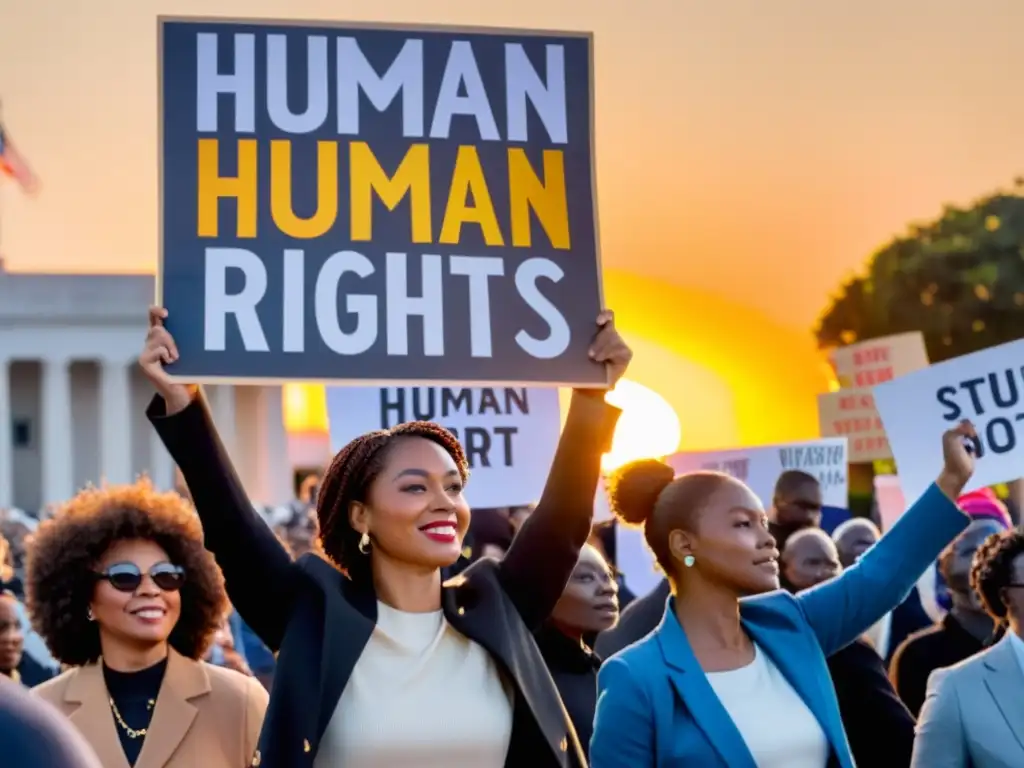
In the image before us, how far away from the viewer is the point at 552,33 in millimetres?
5465

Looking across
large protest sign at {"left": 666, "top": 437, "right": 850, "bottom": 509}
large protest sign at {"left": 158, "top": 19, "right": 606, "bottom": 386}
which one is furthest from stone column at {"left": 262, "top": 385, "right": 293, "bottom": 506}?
large protest sign at {"left": 158, "top": 19, "right": 606, "bottom": 386}

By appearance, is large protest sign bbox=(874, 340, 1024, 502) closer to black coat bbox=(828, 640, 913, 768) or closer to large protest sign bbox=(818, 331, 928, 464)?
black coat bbox=(828, 640, 913, 768)

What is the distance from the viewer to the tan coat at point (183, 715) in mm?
5461

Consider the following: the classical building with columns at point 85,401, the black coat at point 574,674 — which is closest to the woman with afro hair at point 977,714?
the black coat at point 574,674

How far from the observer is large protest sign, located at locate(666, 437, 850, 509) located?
1450 cm

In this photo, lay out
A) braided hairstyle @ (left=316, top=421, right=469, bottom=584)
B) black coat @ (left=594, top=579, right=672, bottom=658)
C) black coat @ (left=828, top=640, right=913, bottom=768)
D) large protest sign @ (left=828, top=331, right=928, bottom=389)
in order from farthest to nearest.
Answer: large protest sign @ (left=828, top=331, right=928, bottom=389), black coat @ (left=594, top=579, right=672, bottom=658), black coat @ (left=828, top=640, right=913, bottom=768), braided hairstyle @ (left=316, top=421, right=469, bottom=584)

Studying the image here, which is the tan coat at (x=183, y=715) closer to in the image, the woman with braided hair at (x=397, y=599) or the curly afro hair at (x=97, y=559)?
the curly afro hair at (x=97, y=559)

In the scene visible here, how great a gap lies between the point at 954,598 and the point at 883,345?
1028 centimetres

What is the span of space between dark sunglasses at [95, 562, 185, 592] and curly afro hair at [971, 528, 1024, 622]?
2403 mm

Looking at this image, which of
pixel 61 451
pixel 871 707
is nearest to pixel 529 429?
pixel 871 707

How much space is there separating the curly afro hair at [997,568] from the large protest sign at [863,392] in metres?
10.0

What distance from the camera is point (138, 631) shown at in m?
5.74

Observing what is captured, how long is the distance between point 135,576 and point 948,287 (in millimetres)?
47452

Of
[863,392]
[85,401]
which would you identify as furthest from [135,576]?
[85,401]
